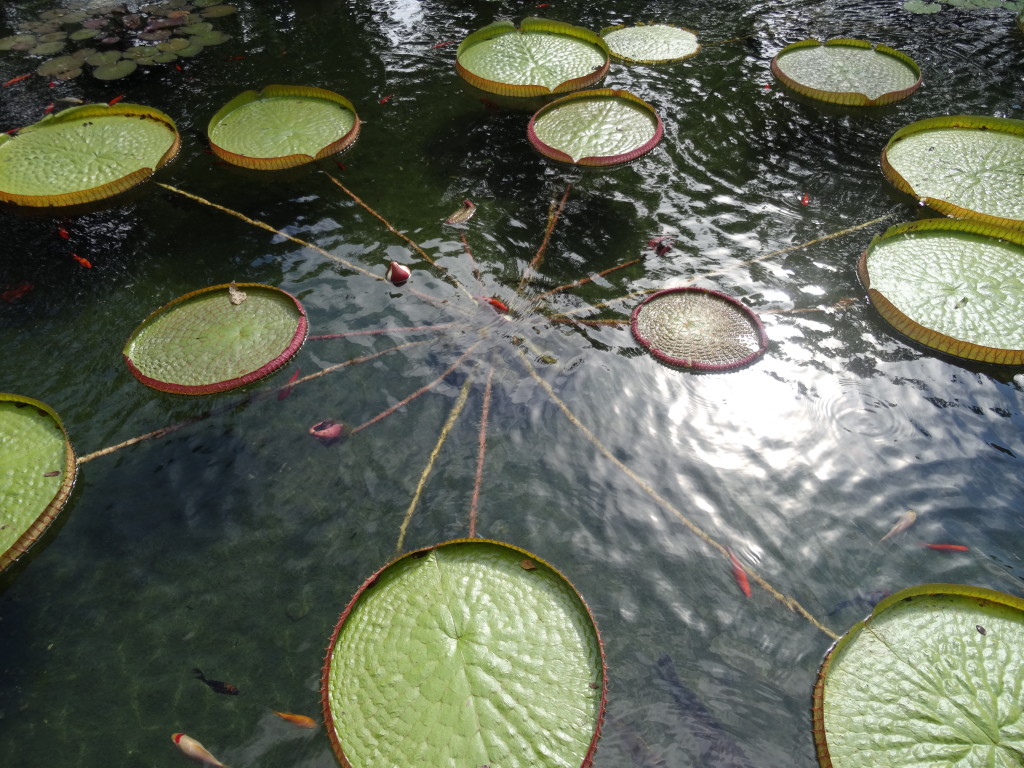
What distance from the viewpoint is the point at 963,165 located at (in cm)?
482

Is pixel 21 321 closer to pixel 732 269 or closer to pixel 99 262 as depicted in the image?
pixel 99 262

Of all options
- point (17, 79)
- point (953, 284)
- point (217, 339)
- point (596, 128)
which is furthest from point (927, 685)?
point (17, 79)

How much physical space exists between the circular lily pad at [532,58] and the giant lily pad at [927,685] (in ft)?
16.7

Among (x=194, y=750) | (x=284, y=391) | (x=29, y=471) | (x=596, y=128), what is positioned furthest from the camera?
(x=596, y=128)

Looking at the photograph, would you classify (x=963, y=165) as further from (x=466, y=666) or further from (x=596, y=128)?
(x=466, y=666)

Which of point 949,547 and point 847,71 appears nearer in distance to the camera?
point 949,547

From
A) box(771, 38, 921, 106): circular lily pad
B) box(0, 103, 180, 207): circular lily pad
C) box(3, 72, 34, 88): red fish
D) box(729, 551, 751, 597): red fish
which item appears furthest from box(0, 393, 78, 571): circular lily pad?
box(771, 38, 921, 106): circular lily pad

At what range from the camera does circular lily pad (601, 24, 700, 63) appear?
651 cm

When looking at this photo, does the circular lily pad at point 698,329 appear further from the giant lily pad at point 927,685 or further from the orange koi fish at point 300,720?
the orange koi fish at point 300,720

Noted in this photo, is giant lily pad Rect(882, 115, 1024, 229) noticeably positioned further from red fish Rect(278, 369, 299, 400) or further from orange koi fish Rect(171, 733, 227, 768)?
orange koi fish Rect(171, 733, 227, 768)

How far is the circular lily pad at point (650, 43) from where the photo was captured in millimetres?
6508

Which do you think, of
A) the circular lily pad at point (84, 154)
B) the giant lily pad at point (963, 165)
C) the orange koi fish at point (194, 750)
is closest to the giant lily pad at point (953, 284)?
the giant lily pad at point (963, 165)

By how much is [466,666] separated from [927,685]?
1796mm

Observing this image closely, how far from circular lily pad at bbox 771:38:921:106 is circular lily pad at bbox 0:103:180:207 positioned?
5.95 metres
